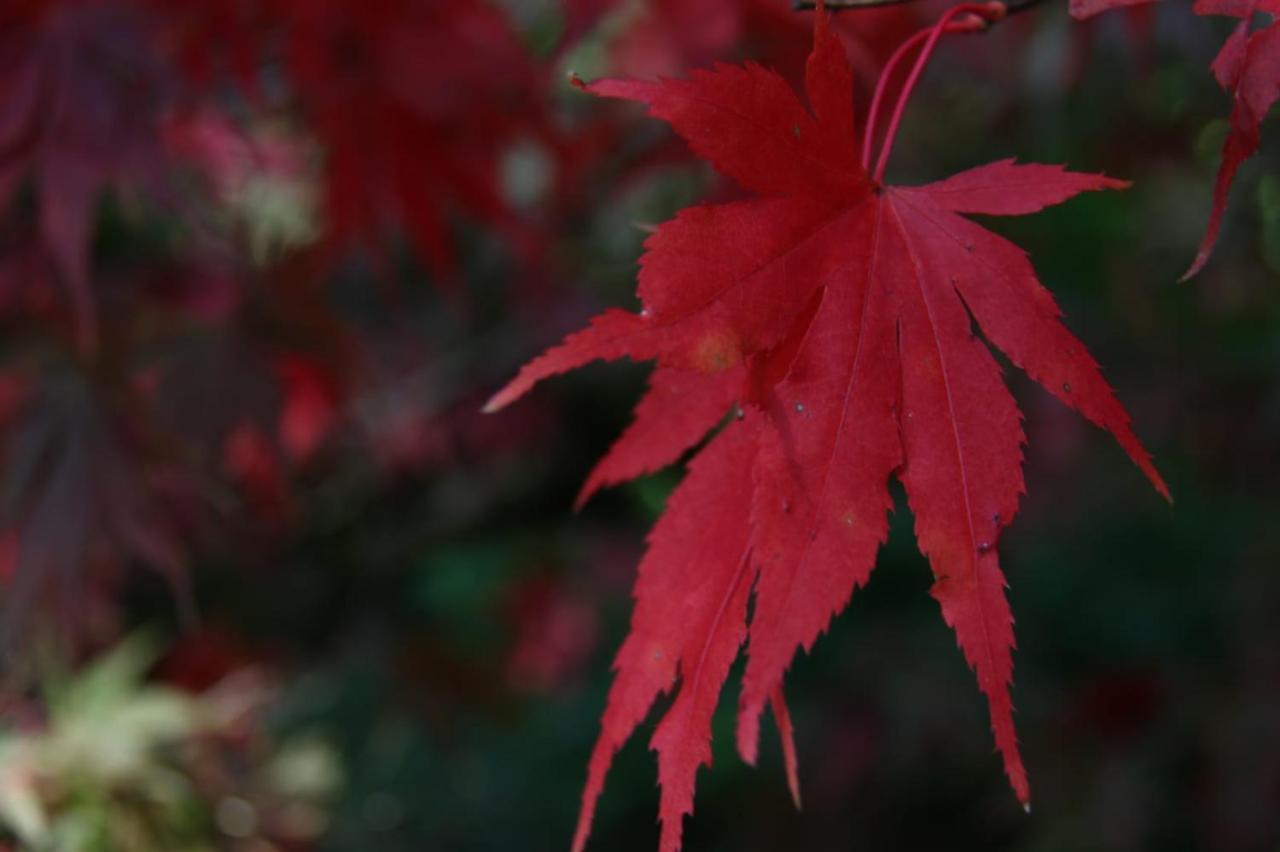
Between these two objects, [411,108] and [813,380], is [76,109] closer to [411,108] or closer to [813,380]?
[411,108]

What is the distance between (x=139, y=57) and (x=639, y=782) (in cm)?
255

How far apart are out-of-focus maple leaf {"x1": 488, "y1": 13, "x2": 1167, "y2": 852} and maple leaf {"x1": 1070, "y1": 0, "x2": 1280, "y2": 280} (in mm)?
58

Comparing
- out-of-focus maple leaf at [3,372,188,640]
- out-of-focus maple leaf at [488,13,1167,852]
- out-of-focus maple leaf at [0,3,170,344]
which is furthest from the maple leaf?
out-of-focus maple leaf at [3,372,188,640]

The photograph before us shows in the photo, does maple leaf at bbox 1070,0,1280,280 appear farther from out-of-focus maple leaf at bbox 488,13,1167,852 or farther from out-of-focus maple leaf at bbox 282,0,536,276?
out-of-focus maple leaf at bbox 282,0,536,276

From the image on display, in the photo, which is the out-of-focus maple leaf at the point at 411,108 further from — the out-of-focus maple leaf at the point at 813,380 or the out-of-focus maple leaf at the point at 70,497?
the out-of-focus maple leaf at the point at 813,380

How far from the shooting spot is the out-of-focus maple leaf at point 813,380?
1.89ft

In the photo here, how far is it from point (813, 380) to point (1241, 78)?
0.79 ft

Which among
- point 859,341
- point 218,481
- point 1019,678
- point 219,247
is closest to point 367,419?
point 219,247

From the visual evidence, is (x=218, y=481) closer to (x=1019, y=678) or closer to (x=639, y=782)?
(x=1019, y=678)

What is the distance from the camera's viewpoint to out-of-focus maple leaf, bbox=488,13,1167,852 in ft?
1.89

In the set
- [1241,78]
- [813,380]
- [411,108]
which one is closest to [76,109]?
[411,108]

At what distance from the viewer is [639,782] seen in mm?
3365

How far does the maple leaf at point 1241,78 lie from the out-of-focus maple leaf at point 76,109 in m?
0.92

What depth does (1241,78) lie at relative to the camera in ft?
1.91
